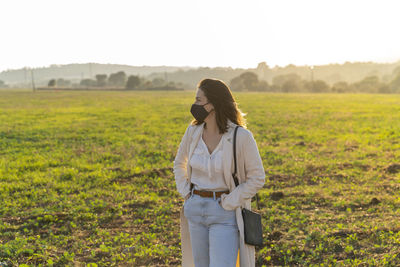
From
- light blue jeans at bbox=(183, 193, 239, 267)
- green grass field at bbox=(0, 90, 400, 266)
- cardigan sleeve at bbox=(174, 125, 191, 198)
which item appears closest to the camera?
light blue jeans at bbox=(183, 193, 239, 267)

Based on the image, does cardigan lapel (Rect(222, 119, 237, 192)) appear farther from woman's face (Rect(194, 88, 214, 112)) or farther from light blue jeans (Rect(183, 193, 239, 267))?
woman's face (Rect(194, 88, 214, 112))

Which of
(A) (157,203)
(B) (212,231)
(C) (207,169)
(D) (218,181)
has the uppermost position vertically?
(C) (207,169)

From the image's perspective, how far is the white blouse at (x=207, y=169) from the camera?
12.8 ft

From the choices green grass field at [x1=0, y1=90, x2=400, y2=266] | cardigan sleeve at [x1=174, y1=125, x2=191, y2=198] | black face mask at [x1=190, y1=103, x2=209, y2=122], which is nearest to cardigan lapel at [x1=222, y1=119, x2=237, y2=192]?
black face mask at [x1=190, y1=103, x2=209, y2=122]

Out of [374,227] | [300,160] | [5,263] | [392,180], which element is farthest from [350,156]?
[5,263]

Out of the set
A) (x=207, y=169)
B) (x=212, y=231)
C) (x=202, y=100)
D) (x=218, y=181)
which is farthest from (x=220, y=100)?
(x=212, y=231)

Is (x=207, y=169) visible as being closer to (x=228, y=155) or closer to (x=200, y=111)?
(x=228, y=155)

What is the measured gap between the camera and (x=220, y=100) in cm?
398

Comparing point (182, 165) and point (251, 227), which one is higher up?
point (182, 165)

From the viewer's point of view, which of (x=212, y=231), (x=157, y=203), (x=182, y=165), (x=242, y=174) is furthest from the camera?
(x=157, y=203)

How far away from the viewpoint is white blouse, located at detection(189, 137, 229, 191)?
12.8 ft

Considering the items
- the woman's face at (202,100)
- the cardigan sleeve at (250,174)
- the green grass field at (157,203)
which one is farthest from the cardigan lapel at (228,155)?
the green grass field at (157,203)

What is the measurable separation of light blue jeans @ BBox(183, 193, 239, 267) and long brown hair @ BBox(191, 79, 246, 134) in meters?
0.78

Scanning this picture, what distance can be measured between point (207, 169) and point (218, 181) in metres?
0.16
